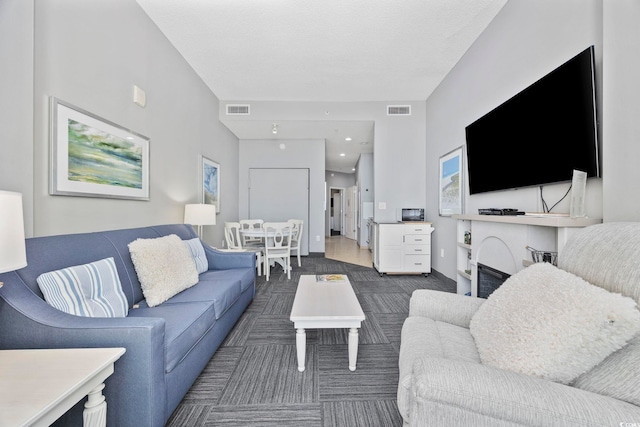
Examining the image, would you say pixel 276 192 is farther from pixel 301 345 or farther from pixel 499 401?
pixel 499 401

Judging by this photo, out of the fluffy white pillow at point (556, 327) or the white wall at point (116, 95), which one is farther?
the white wall at point (116, 95)

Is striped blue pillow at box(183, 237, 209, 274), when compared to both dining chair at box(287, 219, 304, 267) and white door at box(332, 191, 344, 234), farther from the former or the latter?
white door at box(332, 191, 344, 234)

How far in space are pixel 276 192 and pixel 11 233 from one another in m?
5.09

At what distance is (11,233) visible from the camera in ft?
2.83

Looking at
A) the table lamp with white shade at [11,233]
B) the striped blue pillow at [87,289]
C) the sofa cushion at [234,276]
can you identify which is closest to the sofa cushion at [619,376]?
the table lamp with white shade at [11,233]

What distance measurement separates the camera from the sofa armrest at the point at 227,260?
2.95 m

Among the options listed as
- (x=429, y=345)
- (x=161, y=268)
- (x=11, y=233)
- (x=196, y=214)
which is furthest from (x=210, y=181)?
(x=429, y=345)

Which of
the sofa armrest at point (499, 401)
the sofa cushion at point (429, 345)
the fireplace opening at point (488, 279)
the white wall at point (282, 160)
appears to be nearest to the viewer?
the sofa armrest at point (499, 401)

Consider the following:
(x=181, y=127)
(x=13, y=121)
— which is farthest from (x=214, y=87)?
(x=13, y=121)

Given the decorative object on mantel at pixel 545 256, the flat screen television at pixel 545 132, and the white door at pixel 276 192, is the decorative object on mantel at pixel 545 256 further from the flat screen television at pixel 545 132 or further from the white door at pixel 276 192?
the white door at pixel 276 192

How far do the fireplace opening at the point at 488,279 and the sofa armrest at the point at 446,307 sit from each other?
0.71 m

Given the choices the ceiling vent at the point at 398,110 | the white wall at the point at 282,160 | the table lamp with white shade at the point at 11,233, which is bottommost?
the table lamp with white shade at the point at 11,233

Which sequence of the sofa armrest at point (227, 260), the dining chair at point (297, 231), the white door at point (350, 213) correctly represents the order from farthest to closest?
1. the white door at point (350, 213)
2. the dining chair at point (297, 231)
3. the sofa armrest at point (227, 260)

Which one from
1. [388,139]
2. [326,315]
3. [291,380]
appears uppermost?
[388,139]
